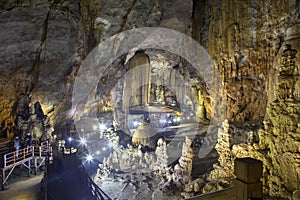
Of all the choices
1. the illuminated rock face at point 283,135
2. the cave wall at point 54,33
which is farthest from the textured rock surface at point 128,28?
the illuminated rock face at point 283,135

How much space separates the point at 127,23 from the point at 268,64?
6750 mm

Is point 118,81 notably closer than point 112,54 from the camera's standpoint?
No

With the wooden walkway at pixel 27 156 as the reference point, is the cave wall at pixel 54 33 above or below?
above

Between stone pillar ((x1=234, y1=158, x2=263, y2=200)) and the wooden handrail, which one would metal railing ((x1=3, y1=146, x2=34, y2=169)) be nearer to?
the wooden handrail

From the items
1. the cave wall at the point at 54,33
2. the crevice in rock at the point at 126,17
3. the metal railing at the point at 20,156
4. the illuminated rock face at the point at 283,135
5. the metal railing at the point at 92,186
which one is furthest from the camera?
the crevice in rock at the point at 126,17

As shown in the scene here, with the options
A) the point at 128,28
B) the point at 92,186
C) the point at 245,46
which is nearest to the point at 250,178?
the point at 92,186

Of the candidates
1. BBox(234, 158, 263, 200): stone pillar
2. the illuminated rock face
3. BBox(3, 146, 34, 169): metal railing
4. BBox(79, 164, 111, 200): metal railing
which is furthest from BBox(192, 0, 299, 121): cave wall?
BBox(3, 146, 34, 169): metal railing

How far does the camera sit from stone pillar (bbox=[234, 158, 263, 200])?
2471mm

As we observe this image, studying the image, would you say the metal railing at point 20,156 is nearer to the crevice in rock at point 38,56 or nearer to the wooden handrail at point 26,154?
the wooden handrail at point 26,154

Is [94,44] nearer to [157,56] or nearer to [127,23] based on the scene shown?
[127,23]

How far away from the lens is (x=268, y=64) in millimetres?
10617

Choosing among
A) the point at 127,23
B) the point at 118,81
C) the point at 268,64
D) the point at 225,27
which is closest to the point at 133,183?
the point at 127,23

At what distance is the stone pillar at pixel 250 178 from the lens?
2.47m

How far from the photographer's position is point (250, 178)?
2484 mm
